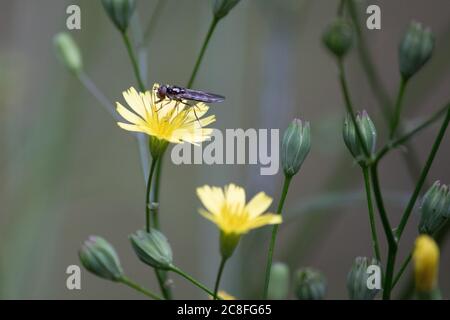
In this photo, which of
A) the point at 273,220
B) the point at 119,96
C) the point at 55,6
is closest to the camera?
the point at 273,220

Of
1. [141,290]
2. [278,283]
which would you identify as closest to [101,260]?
[141,290]

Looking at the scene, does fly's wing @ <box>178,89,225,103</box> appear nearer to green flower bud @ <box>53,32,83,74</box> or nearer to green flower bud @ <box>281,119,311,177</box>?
green flower bud @ <box>281,119,311,177</box>

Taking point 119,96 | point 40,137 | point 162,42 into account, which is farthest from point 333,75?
point 40,137

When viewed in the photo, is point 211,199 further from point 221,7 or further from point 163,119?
point 221,7

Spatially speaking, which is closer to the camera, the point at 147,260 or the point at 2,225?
the point at 147,260

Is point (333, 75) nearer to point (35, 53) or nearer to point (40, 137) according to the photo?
point (35, 53)

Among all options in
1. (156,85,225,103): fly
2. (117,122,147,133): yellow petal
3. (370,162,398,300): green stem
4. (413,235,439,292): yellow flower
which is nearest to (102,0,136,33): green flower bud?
(156,85,225,103): fly
